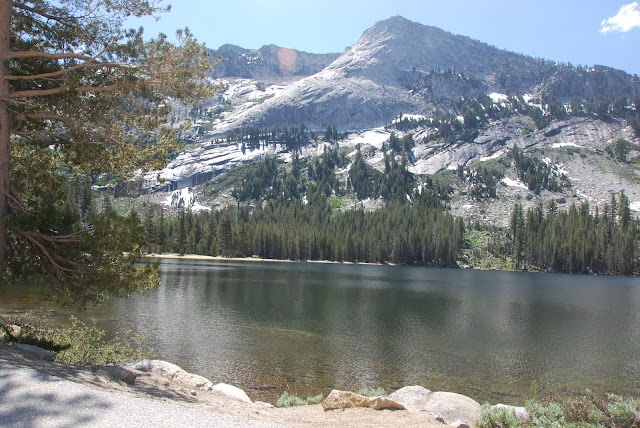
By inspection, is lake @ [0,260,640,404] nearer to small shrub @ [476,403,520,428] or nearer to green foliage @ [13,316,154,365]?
green foliage @ [13,316,154,365]

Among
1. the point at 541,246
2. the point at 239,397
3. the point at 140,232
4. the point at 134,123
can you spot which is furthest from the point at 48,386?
the point at 541,246

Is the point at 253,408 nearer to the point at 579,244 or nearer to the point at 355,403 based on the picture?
the point at 355,403

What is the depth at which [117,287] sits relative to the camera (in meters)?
13.0

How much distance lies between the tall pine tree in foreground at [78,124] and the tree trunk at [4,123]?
0.03 m

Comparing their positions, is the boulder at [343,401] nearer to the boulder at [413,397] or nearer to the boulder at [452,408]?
the boulder at [452,408]

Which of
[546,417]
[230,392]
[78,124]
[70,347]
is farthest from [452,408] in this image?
[78,124]

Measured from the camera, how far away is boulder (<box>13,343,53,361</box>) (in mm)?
12094

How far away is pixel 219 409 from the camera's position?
33.7 feet

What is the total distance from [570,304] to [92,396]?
63948 millimetres

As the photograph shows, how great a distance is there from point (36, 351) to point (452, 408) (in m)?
12.5

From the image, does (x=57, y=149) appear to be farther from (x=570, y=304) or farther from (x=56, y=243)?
(x=570, y=304)

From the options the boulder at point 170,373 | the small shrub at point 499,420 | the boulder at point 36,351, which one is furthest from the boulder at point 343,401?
the boulder at point 36,351

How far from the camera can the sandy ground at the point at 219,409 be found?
9.92 metres

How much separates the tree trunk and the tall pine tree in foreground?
3 centimetres
